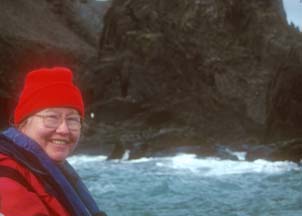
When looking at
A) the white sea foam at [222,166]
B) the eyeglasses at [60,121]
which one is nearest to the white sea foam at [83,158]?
the white sea foam at [222,166]

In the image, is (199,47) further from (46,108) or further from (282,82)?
(46,108)

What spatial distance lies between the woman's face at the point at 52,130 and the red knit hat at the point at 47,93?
23 millimetres

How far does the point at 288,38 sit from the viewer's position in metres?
52.3

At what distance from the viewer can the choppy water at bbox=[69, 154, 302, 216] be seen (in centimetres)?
1476

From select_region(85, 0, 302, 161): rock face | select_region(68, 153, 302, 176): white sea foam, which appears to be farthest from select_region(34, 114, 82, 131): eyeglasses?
select_region(85, 0, 302, 161): rock face

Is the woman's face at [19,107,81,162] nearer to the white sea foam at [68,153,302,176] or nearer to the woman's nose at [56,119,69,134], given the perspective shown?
the woman's nose at [56,119,69,134]

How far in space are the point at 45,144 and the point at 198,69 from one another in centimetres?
4359

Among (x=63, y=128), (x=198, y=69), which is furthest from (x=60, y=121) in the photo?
(x=198, y=69)

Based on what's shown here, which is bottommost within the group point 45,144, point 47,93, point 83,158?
point 83,158

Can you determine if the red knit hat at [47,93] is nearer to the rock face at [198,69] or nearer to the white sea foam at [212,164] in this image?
the white sea foam at [212,164]

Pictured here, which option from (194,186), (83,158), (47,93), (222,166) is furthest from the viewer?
(83,158)

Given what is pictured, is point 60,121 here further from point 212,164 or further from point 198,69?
point 198,69

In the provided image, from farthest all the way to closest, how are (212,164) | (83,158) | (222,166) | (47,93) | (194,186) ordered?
(83,158)
(212,164)
(222,166)
(194,186)
(47,93)

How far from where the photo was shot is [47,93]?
87.2 inches
